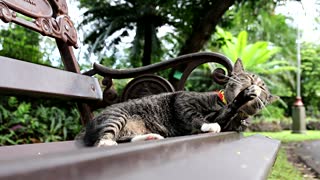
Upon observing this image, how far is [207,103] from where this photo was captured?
204 cm

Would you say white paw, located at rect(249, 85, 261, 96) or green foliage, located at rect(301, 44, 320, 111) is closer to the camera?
white paw, located at rect(249, 85, 261, 96)

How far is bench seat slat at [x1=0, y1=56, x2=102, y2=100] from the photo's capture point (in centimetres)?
118

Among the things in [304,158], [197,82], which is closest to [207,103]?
[304,158]

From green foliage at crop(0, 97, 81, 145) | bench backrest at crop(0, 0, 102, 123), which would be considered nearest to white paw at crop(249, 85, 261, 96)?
bench backrest at crop(0, 0, 102, 123)

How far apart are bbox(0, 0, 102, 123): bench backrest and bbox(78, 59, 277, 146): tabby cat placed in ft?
0.49

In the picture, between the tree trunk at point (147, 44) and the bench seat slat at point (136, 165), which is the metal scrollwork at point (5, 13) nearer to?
the bench seat slat at point (136, 165)

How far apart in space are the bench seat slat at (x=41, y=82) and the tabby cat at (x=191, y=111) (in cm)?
13

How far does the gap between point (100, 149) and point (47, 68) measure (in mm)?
1024

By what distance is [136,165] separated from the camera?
430 millimetres

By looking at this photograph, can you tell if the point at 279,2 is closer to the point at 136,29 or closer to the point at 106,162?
the point at 136,29

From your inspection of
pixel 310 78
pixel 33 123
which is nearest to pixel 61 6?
pixel 33 123

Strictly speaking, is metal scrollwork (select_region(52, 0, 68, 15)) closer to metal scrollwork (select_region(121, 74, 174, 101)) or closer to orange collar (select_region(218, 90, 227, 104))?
metal scrollwork (select_region(121, 74, 174, 101))

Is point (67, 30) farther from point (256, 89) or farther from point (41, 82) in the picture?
point (256, 89)

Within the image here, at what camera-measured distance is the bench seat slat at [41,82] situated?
1182mm
